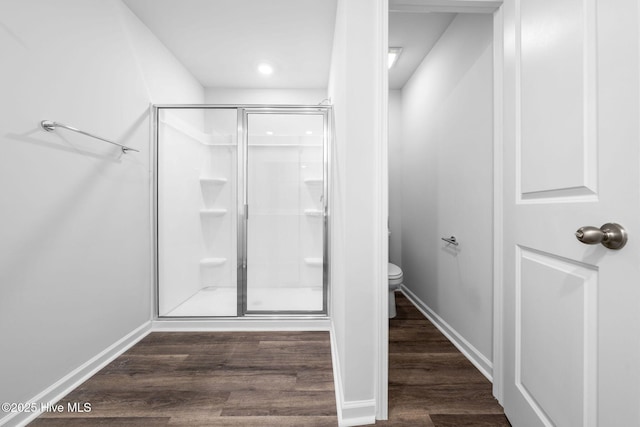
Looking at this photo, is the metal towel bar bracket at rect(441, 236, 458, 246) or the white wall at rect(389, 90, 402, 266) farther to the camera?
the white wall at rect(389, 90, 402, 266)

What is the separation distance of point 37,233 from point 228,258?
4.52 ft

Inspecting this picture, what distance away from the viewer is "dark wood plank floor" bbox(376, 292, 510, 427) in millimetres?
1228

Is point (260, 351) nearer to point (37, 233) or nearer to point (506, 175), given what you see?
point (37, 233)

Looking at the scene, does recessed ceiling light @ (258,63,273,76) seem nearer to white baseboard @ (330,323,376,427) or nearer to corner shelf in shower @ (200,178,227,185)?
corner shelf in shower @ (200,178,227,185)

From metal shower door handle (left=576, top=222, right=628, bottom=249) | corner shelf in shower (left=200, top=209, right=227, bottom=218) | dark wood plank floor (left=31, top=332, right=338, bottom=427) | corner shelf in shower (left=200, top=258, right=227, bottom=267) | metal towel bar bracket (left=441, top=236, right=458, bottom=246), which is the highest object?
corner shelf in shower (left=200, top=209, right=227, bottom=218)

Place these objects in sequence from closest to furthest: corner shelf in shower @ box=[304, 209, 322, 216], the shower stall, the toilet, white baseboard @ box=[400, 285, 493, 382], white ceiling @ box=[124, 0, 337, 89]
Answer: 1. white baseboard @ box=[400, 285, 493, 382]
2. white ceiling @ box=[124, 0, 337, 89]
3. the toilet
4. the shower stall
5. corner shelf in shower @ box=[304, 209, 322, 216]

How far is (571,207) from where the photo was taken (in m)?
0.81

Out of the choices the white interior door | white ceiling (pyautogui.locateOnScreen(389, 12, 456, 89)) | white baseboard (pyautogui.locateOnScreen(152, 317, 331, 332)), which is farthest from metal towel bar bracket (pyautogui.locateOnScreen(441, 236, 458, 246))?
white ceiling (pyautogui.locateOnScreen(389, 12, 456, 89))

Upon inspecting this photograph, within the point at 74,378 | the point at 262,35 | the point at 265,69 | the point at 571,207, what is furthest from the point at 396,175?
the point at 74,378

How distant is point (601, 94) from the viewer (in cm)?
71

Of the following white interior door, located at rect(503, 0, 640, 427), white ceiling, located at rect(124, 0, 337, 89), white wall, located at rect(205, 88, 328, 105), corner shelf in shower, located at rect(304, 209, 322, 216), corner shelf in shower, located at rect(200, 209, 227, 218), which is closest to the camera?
white interior door, located at rect(503, 0, 640, 427)

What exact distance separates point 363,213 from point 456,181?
3.59ft

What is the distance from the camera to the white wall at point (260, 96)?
3174mm

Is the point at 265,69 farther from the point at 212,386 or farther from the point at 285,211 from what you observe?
the point at 212,386
